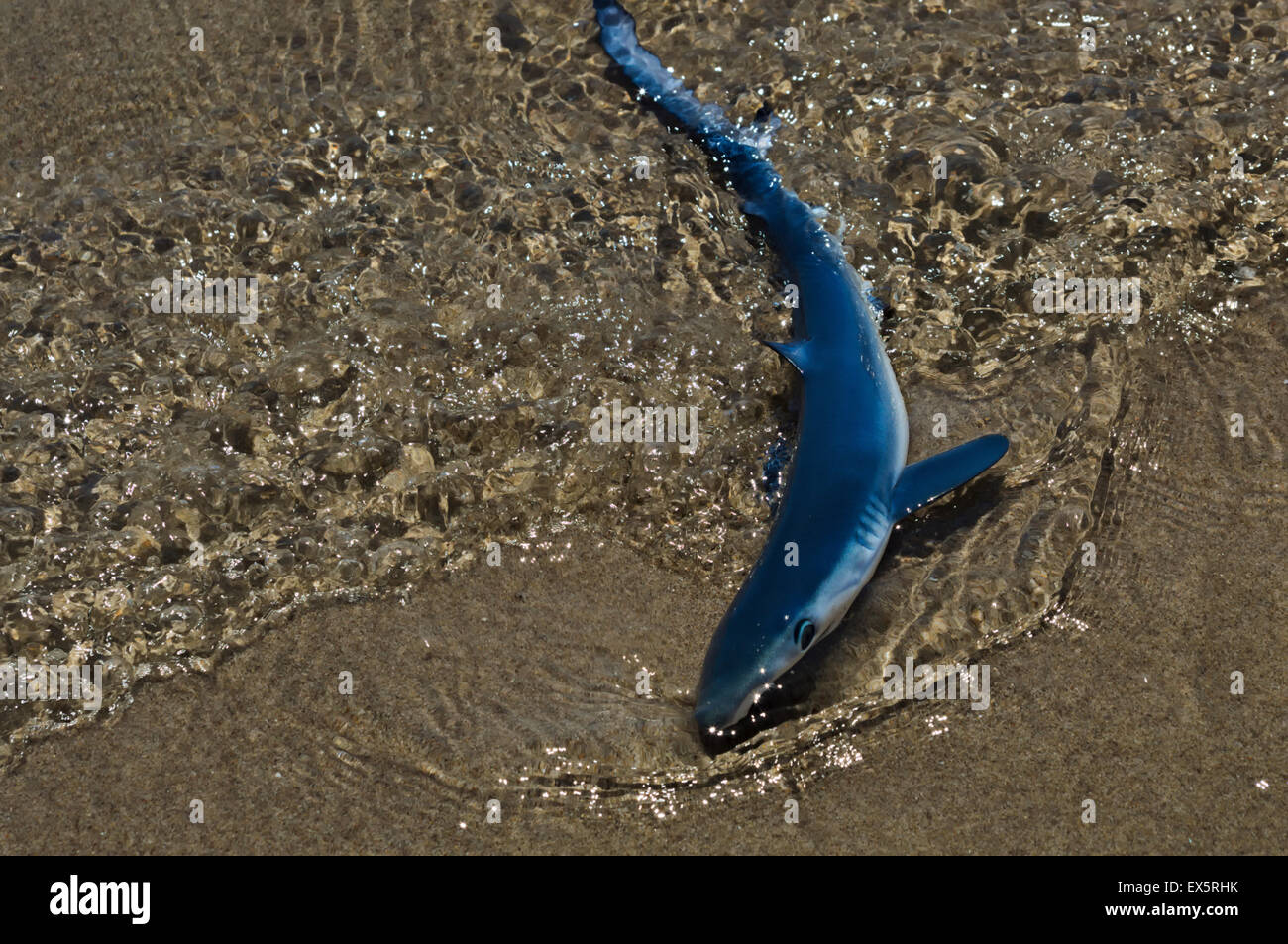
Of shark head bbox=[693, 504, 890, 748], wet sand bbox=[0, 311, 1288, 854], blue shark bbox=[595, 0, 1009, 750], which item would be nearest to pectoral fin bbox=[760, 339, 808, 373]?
blue shark bbox=[595, 0, 1009, 750]

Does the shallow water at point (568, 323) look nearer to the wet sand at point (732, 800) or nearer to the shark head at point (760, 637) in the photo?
the wet sand at point (732, 800)

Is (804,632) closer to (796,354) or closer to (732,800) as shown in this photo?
(732,800)

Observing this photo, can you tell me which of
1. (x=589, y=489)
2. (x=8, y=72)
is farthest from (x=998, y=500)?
(x=8, y=72)

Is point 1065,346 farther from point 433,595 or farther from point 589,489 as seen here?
point 433,595

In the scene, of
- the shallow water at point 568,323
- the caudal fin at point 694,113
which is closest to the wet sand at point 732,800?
the shallow water at point 568,323

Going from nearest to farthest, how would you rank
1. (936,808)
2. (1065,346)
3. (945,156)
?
(936,808) < (1065,346) < (945,156)

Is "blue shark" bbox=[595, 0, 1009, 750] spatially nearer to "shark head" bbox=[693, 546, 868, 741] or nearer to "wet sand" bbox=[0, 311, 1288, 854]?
"shark head" bbox=[693, 546, 868, 741]

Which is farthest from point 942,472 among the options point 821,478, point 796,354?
point 796,354
